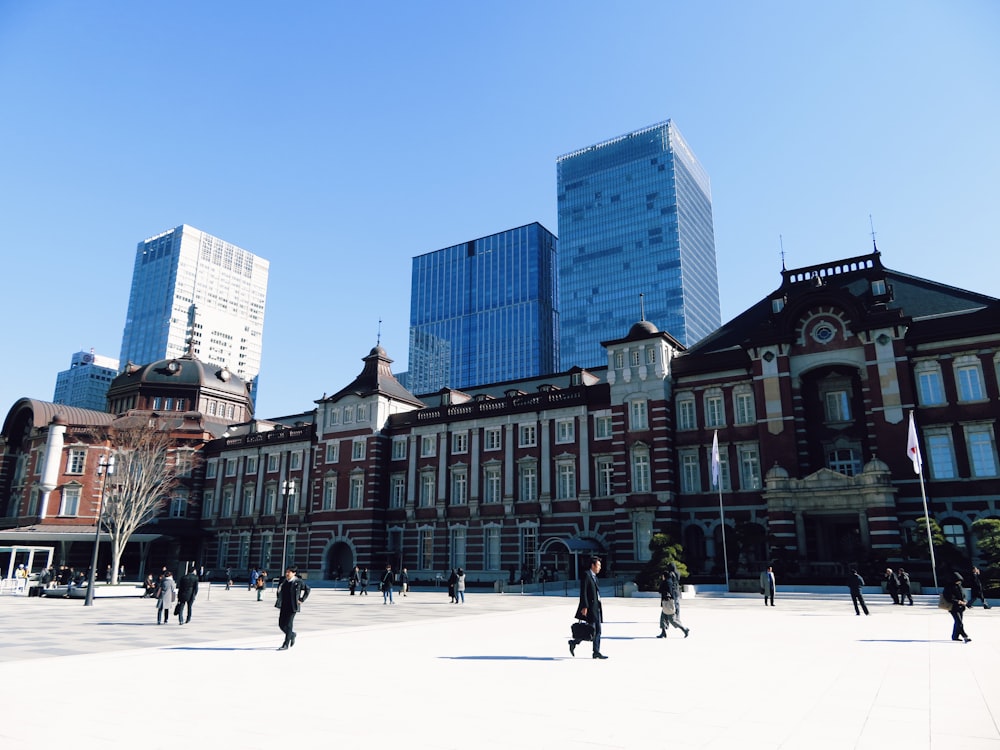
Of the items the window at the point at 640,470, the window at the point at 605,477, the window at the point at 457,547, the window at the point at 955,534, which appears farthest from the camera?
the window at the point at 457,547

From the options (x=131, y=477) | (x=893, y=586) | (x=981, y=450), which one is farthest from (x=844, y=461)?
(x=131, y=477)

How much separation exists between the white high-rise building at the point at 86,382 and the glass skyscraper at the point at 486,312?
83021mm

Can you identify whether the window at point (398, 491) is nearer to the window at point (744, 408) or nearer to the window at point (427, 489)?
the window at point (427, 489)

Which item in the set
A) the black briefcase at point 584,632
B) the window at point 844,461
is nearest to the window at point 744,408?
the window at point 844,461

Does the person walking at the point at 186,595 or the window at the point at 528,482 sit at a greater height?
the window at the point at 528,482

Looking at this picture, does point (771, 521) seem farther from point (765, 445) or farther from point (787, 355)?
Answer: point (787, 355)

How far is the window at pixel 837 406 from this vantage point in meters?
40.1

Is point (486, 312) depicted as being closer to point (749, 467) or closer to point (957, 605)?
point (749, 467)

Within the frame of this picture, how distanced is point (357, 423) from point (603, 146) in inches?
4800

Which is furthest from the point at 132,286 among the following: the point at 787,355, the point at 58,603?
the point at 787,355

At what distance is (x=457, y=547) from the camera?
51188 millimetres

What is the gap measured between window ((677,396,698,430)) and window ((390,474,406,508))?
2287 centimetres

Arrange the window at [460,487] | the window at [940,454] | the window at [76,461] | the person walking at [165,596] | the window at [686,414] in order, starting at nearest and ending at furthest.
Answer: the person walking at [165,596] < the window at [940,454] < the window at [686,414] < the window at [460,487] < the window at [76,461]

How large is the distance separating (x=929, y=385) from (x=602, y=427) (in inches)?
755
